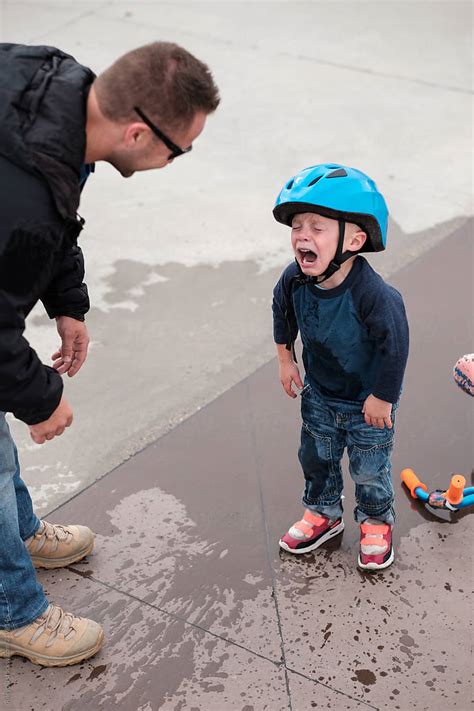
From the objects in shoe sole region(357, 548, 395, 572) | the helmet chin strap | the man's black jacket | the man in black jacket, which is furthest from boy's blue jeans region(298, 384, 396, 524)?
the man's black jacket

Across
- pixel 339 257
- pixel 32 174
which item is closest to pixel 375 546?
pixel 339 257

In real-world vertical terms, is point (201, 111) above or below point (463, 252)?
above

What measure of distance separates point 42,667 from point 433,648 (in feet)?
3.90

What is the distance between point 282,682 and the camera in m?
2.59

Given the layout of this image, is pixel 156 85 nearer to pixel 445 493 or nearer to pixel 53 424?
pixel 53 424

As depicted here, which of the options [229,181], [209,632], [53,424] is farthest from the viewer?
[229,181]

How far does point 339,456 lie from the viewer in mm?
2959

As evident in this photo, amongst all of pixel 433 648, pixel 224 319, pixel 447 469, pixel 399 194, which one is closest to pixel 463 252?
pixel 399 194

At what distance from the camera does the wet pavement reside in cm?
258

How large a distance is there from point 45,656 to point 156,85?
1690 mm

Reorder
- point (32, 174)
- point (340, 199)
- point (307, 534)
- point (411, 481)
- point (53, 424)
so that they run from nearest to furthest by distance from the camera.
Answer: point (32, 174), point (53, 424), point (340, 199), point (307, 534), point (411, 481)

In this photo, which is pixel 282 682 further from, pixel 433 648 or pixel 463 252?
pixel 463 252

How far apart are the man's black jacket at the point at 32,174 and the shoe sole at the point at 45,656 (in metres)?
0.93

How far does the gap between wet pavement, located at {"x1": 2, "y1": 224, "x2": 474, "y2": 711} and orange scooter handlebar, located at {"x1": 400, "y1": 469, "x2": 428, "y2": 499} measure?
4 cm
